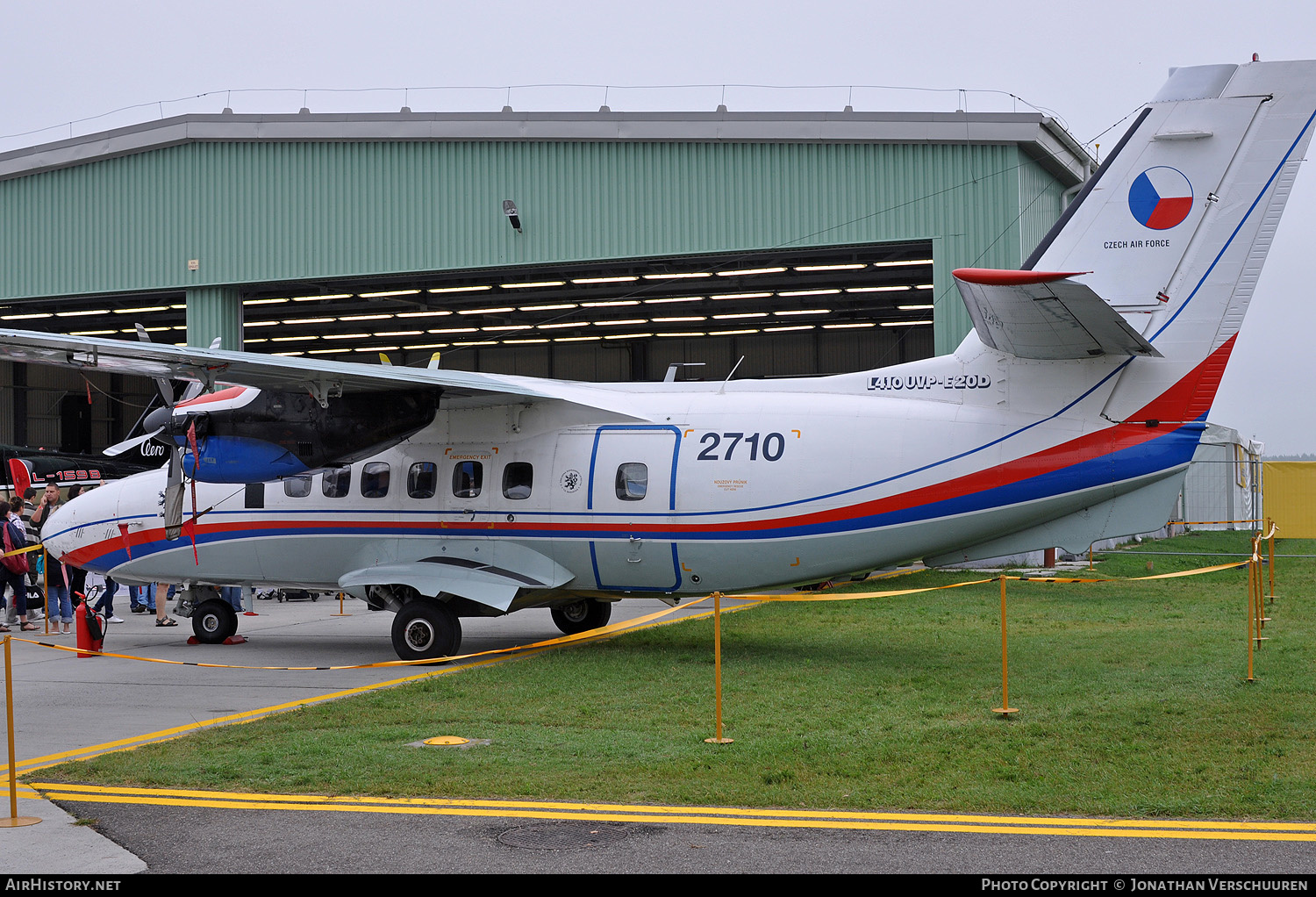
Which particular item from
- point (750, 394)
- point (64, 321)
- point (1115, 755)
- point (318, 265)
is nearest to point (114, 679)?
point (750, 394)

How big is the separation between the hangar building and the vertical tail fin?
12.7 metres

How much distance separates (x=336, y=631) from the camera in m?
18.8

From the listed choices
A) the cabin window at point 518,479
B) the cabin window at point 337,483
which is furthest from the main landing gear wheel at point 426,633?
the cabin window at point 337,483

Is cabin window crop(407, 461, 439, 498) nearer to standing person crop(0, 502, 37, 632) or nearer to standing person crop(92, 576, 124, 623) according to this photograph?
standing person crop(92, 576, 124, 623)

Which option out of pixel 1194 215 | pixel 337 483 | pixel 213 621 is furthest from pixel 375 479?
pixel 1194 215

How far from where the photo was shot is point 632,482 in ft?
47.7

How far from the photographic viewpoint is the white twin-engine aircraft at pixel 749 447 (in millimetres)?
12219

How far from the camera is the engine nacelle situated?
49.1ft

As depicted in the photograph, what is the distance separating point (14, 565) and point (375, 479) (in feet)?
25.1

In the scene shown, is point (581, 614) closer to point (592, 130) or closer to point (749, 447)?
point (749, 447)

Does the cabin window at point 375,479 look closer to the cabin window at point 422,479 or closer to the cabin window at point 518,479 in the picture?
the cabin window at point 422,479

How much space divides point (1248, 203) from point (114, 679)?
543 inches

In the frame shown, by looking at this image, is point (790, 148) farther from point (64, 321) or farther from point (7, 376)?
point (7, 376)

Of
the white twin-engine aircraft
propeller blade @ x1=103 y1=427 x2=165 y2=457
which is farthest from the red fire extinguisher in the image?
propeller blade @ x1=103 y1=427 x2=165 y2=457
